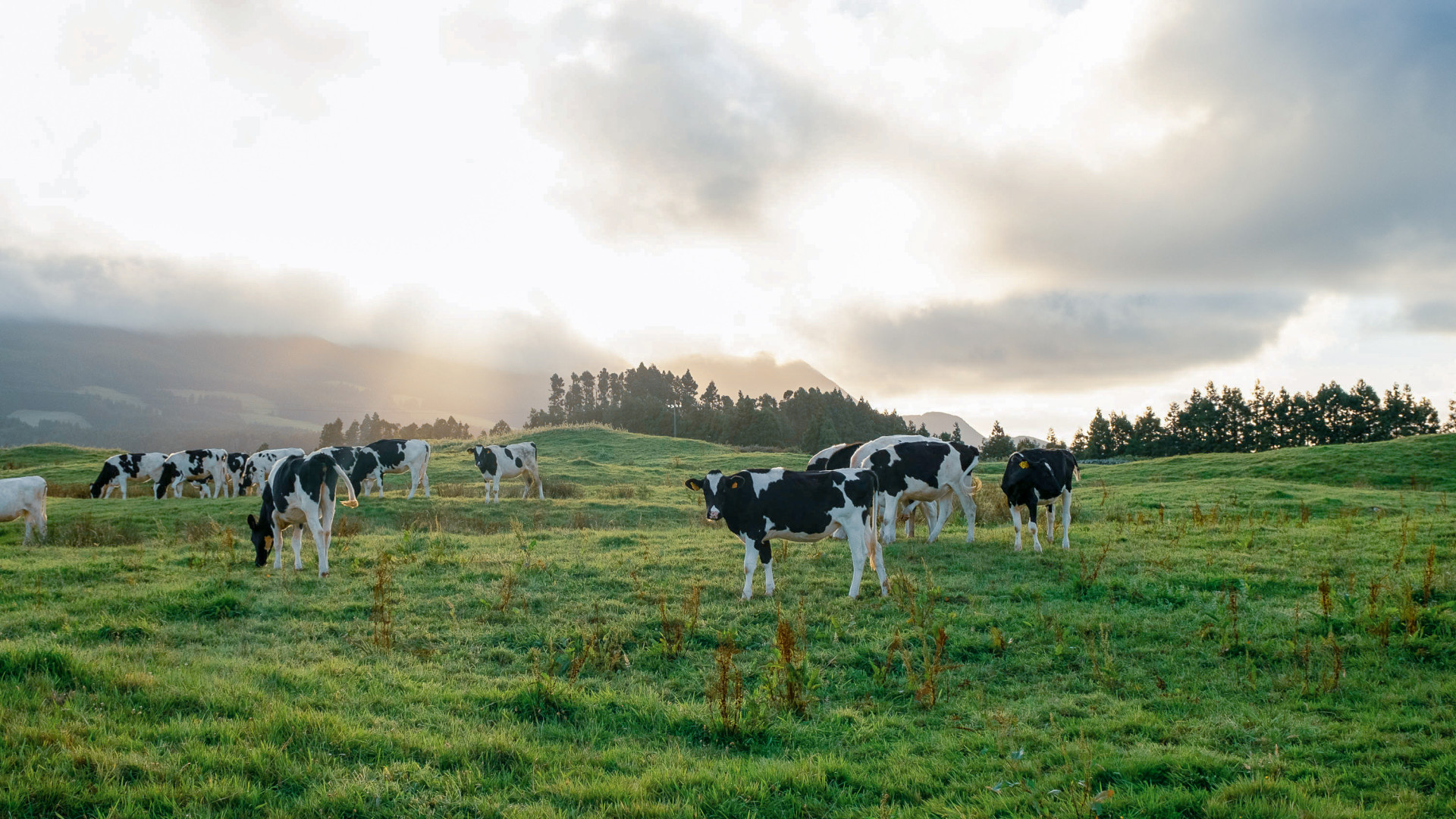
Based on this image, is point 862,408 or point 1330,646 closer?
point 1330,646

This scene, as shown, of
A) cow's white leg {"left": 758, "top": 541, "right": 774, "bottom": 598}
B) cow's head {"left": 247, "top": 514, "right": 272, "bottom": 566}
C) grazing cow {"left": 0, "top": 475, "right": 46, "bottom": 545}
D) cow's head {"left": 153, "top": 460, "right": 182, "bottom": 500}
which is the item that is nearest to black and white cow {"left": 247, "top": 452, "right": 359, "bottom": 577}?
cow's head {"left": 247, "top": 514, "right": 272, "bottom": 566}

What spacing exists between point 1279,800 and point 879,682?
12.2 feet

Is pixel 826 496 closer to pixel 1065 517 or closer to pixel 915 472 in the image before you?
pixel 915 472

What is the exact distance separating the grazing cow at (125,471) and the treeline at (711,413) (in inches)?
2397

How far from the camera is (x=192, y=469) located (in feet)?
103

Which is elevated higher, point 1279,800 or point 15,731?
point 15,731

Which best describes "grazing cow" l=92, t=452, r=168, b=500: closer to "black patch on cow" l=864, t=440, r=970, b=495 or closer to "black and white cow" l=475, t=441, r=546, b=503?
"black and white cow" l=475, t=441, r=546, b=503

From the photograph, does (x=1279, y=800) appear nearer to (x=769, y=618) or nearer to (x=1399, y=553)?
(x=769, y=618)

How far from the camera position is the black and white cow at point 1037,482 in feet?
51.0

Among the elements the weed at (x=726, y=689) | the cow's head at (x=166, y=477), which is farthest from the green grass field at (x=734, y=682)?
the cow's head at (x=166, y=477)

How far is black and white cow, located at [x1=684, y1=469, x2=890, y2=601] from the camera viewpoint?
12.5 m

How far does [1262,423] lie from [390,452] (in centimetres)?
9212

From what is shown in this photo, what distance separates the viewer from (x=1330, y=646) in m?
8.84

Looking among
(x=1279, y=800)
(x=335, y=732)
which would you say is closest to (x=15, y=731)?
(x=335, y=732)
